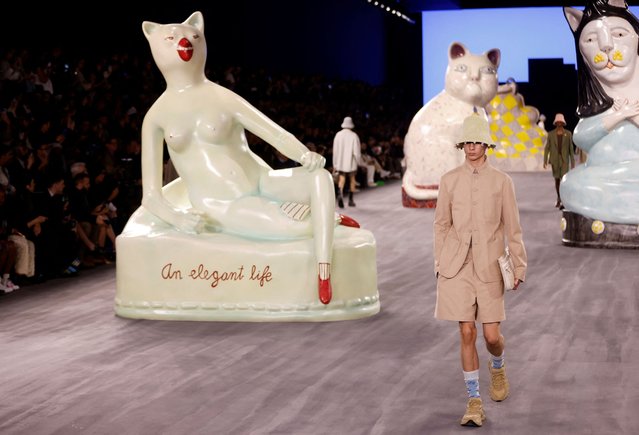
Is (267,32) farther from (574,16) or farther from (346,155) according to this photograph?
(574,16)

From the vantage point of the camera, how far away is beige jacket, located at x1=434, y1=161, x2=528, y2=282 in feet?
16.5

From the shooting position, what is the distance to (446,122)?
15445mm

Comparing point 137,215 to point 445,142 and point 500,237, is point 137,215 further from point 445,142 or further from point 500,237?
point 445,142

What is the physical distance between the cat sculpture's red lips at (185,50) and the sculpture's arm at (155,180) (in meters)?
0.49

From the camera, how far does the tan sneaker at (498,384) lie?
5.35 m

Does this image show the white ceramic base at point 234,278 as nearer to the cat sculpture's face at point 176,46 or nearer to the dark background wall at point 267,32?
the cat sculpture's face at point 176,46

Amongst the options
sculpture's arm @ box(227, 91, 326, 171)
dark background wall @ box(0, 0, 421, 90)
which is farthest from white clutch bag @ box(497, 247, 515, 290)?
dark background wall @ box(0, 0, 421, 90)

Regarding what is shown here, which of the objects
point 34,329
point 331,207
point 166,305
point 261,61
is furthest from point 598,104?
point 261,61

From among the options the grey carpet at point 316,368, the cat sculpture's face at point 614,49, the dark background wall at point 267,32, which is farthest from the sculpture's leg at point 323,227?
the dark background wall at point 267,32

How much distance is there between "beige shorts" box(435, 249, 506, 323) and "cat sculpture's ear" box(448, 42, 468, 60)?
10.9 metres

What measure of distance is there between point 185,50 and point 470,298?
3526 millimetres

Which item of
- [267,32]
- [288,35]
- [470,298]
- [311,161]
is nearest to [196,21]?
[311,161]

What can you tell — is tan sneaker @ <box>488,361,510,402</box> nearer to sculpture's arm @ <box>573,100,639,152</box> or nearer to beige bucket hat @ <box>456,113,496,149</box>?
beige bucket hat @ <box>456,113,496,149</box>

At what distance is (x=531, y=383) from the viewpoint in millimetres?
5781
